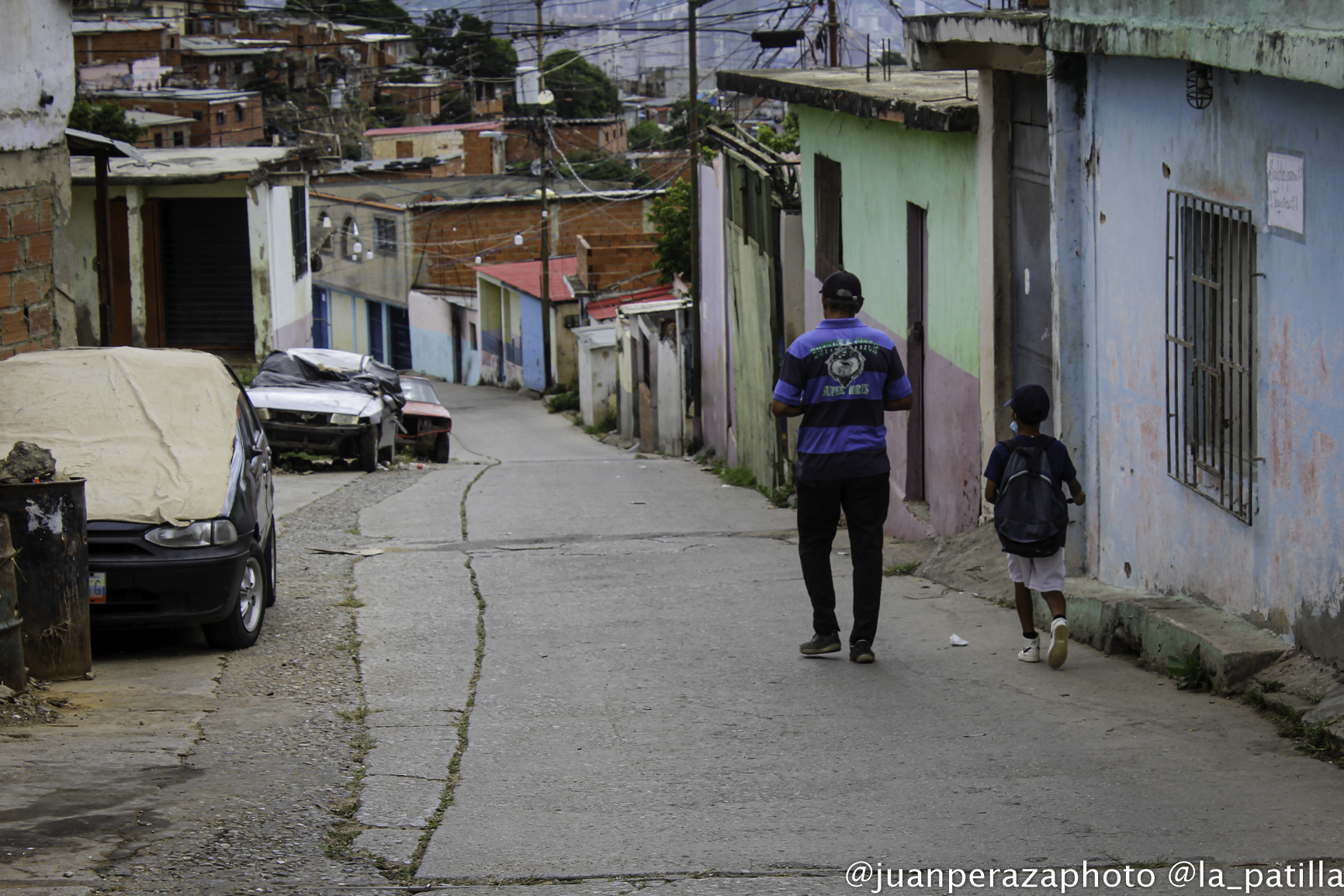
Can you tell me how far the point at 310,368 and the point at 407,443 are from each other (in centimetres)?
363

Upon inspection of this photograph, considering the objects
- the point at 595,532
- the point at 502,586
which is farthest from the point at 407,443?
the point at 502,586

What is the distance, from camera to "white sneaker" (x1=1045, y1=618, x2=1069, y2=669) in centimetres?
650

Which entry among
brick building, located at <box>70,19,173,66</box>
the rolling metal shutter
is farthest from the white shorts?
brick building, located at <box>70,19,173,66</box>

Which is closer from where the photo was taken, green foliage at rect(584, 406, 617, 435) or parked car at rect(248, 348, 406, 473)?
parked car at rect(248, 348, 406, 473)

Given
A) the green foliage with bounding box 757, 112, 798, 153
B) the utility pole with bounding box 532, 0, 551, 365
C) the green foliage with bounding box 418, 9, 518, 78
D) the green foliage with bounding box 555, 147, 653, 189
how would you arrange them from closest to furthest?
the green foliage with bounding box 757, 112, 798, 153, the utility pole with bounding box 532, 0, 551, 365, the green foliage with bounding box 555, 147, 653, 189, the green foliage with bounding box 418, 9, 518, 78

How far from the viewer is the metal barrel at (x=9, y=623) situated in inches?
234

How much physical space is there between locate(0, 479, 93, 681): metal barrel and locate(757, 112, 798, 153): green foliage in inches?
944

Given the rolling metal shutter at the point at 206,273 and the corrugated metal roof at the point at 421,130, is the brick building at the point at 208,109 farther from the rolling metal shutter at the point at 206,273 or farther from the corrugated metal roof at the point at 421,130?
the rolling metal shutter at the point at 206,273

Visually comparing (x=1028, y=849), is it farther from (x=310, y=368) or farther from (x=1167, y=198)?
(x=310, y=368)

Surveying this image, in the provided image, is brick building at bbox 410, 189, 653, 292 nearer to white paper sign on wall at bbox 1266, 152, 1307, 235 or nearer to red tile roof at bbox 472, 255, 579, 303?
red tile roof at bbox 472, 255, 579, 303

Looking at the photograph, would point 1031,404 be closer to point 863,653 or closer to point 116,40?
point 863,653

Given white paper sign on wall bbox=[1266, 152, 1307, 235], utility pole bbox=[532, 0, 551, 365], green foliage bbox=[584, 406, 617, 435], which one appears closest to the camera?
white paper sign on wall bbox=[1266, 152, 1307, 235]

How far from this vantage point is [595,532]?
508 inches

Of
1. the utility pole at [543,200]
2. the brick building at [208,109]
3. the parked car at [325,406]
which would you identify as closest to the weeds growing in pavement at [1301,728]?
the parked car at [325,406]
